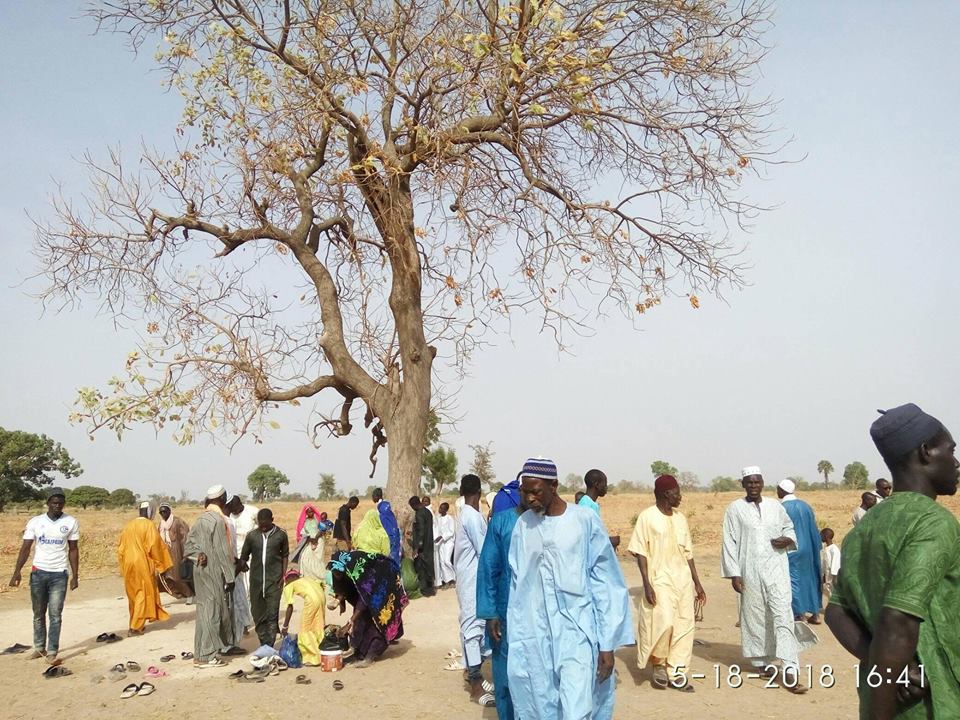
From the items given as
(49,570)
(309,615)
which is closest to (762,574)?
(309,615)

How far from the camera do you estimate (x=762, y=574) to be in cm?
736

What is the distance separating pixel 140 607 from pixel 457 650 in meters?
4.37

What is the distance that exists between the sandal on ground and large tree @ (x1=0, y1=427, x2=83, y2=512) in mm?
54790

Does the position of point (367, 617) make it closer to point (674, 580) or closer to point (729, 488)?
point (674, 580)

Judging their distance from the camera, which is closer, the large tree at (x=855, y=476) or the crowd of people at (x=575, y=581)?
the crowd of people at (x=575, y=581)

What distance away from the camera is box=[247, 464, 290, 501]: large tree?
77250 mm

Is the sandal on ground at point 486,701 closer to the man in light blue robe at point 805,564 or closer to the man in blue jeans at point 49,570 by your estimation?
the man in light blue robe at point 805,564

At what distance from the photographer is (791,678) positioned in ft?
22.8

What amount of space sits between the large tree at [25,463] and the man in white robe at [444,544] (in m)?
48.5

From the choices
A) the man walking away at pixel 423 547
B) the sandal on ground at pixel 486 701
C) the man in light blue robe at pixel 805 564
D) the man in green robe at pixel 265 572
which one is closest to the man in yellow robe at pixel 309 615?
the man in green robe at pixel 265 572

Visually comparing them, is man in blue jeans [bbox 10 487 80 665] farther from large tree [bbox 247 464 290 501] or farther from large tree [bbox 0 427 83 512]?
large tree [bbox 247 464 290 501]

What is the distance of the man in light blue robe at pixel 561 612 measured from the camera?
4.41 m

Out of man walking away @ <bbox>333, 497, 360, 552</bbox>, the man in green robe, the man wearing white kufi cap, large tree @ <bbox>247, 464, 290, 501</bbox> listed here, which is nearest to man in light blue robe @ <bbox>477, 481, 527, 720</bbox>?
the man wearing white kufi cap
